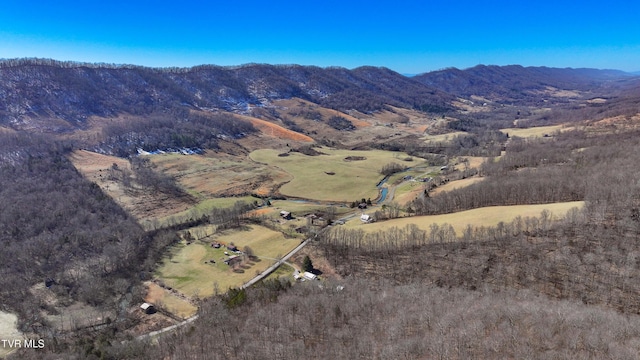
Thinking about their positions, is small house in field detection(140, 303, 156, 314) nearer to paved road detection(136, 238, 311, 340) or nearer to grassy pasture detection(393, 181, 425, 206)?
paved road detection(136, 238, 311, 340)

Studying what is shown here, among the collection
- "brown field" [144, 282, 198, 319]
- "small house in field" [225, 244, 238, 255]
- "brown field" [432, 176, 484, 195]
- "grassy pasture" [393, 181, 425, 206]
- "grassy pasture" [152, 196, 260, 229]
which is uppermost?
"brown field" [432, 176, 484, 195]

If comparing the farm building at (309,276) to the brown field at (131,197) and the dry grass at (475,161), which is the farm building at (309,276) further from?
the dry grass at (475,161)

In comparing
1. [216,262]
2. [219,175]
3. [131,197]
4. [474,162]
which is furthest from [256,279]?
[474,162]

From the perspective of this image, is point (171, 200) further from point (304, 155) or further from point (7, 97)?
point (7, 97)

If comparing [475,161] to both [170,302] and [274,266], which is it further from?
[170,302]

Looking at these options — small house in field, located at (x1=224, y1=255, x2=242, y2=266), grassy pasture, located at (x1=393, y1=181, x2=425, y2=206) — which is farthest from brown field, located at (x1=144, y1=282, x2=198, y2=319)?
grassy pasture, located at (x1=393, y1=181, x2=425, y2=206)

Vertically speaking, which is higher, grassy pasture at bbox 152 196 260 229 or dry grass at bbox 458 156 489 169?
dry grass at bbox 458 156 489 169

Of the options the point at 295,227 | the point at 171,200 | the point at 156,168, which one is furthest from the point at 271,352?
the point at 156,168
